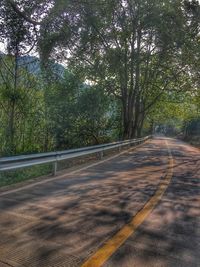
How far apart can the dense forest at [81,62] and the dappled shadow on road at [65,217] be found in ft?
21.8

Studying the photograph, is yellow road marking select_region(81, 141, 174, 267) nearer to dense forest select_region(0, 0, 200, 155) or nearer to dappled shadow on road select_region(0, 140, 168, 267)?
dappled shadow on road select_region(0, 140, 168, 267)

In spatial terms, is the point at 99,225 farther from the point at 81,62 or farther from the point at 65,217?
the point at 81,62

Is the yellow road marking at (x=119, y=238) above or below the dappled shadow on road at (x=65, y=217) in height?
below

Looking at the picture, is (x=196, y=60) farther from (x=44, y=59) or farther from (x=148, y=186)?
(x=148, y=186)

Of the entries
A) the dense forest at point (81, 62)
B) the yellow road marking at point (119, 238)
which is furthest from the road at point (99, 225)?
the dense forest at point (81, 62)

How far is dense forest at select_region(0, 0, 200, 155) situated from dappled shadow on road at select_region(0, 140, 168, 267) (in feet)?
21.8

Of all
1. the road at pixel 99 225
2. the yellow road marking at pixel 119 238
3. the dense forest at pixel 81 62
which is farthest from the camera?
the dense forest at pixel 81 62

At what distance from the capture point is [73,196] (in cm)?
791

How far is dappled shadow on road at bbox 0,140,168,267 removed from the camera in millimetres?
4453

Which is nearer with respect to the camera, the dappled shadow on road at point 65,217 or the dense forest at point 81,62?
the dappled shadow on road at point 65,217

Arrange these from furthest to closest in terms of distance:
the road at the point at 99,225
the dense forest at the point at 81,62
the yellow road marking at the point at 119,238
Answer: the dense forest at the point at 81,62 → the road at the point at 99,225 → the yellow road marking at the point at 119,238

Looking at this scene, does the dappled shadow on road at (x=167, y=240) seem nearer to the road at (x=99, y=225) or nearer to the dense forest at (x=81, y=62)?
the road at (x=99, y=225)

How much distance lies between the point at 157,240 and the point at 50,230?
148 centimetres

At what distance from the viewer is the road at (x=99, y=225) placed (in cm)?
439
